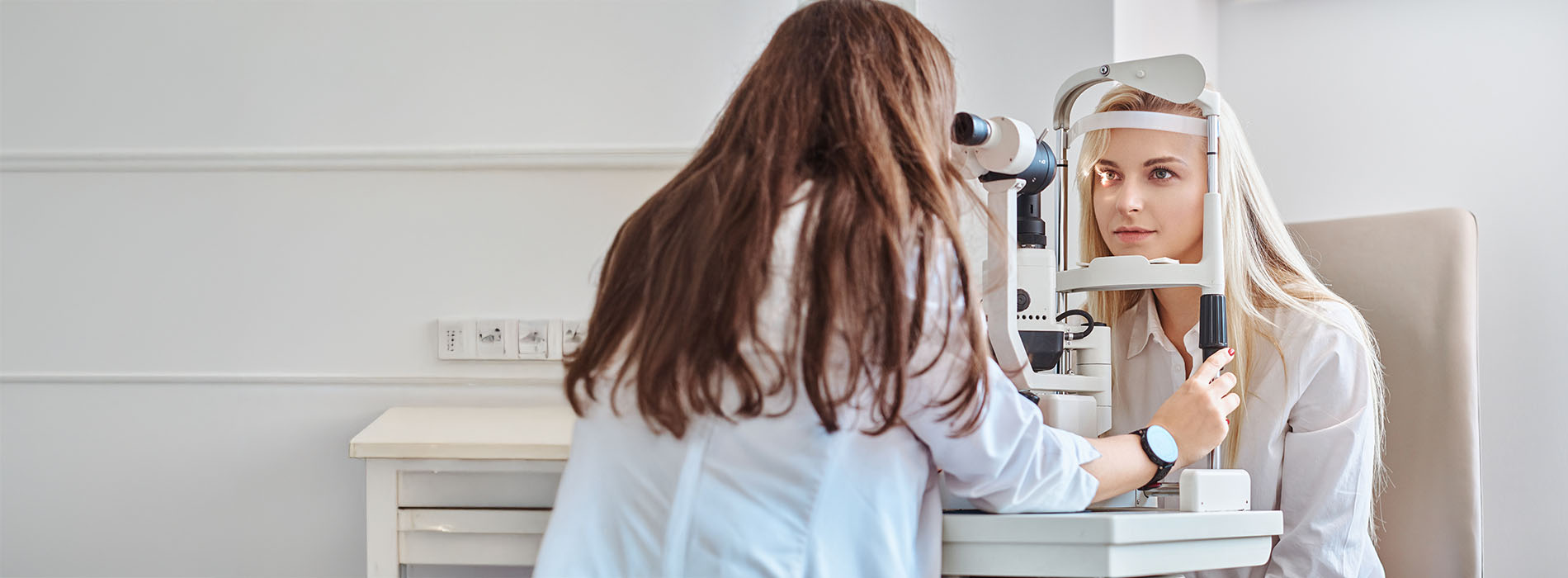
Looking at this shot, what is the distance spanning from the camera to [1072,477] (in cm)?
96

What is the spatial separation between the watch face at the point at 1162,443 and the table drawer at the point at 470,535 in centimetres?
85

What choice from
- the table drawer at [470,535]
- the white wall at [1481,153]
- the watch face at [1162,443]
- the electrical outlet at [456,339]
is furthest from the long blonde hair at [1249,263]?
the electrical outlet at [456,339]

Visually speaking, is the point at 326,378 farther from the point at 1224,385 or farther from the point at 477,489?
the point at 1224,385

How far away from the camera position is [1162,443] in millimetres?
1037

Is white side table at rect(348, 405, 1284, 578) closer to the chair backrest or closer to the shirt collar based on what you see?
the shirt collar

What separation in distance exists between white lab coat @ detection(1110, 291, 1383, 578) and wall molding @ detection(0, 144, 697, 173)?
97cm

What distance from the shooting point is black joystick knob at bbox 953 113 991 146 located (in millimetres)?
1040

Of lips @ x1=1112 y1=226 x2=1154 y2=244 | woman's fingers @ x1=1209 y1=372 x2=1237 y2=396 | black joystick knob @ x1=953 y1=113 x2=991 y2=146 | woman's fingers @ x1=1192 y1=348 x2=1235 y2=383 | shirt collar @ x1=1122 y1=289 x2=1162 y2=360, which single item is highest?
black joystick knob @ x1=953 y1=113 x2=991 y2=146

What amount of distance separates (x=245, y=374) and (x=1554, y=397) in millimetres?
2131

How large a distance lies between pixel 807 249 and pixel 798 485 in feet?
0.63

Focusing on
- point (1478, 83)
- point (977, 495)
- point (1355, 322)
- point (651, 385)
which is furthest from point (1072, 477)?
point (1478, 83)

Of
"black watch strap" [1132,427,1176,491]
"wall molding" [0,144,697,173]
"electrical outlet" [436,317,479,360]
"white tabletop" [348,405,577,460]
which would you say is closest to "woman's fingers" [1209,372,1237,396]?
"black watch strap" [1132,427,1176,491]

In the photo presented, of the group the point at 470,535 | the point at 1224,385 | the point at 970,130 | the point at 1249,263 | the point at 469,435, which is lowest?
the point at 470,535

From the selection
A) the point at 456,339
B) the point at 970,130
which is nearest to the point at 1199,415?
the point at 970,130
